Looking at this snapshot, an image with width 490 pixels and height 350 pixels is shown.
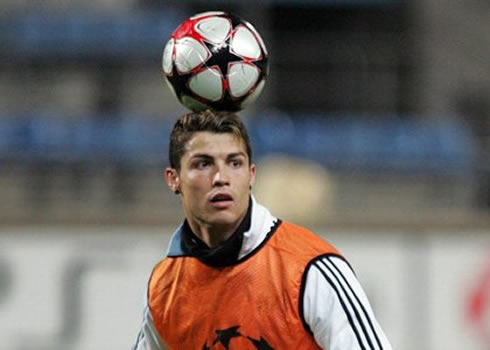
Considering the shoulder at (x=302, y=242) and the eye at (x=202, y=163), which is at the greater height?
the eye at (x=202, y=163)

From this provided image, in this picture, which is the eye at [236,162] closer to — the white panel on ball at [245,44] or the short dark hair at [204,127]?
the short dark hair at [204,127]

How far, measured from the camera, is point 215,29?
415 cm

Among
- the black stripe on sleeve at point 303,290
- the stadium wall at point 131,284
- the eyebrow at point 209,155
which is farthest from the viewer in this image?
the stadium wall at point 131,284

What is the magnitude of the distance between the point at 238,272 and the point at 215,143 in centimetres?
43

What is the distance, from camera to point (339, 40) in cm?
2045

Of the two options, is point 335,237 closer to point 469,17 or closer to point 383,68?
point 383,68

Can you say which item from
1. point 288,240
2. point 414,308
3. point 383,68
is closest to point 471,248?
point 414,308

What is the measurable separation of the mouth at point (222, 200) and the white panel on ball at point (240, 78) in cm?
38

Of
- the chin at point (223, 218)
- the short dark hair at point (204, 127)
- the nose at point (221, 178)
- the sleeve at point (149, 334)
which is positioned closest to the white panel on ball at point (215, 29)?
the short dark hair at point (204, 127)

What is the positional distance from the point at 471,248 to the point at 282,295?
4983 mm

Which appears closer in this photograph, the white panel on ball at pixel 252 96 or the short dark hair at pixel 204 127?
the short dark hair at pixel 204 127

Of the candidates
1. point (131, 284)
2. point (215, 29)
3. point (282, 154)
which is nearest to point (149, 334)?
point (215, 29)

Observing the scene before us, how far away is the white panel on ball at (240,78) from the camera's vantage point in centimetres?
408

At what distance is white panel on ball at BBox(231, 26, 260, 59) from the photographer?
412 cm
